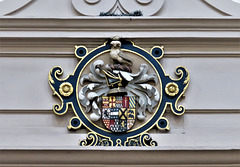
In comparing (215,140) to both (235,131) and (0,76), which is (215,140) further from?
(0,76)

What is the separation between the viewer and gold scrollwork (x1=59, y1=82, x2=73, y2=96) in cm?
735

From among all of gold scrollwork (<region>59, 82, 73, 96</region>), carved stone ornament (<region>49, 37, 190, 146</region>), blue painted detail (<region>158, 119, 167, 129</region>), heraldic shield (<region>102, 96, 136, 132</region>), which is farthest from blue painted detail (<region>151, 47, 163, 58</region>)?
gold scrollwork (<region>59, 82, 73, 96</region>)

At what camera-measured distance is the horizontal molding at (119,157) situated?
710cm

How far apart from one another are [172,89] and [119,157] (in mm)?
891

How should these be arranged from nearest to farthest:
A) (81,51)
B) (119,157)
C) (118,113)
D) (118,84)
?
(119,157), (118,113), (118,84), (81,51)

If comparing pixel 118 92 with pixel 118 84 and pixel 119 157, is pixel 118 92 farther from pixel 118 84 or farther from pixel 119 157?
pixel 119 157

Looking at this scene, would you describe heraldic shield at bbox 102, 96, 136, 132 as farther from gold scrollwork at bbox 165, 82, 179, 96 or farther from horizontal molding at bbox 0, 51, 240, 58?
horizontal molding at bbox 0, 51, 240, 58

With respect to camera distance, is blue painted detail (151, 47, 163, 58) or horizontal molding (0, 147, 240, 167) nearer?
horizontal molding (0, 147, 240, 167)

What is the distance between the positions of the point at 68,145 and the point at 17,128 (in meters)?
0.55

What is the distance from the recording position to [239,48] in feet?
24.7

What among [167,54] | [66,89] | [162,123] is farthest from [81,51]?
[162,123]

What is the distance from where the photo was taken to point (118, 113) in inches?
284

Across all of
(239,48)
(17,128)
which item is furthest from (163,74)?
(17,128)

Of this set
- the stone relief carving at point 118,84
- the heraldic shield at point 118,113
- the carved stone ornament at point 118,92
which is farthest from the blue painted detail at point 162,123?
the heraldic shield at point 118,113
